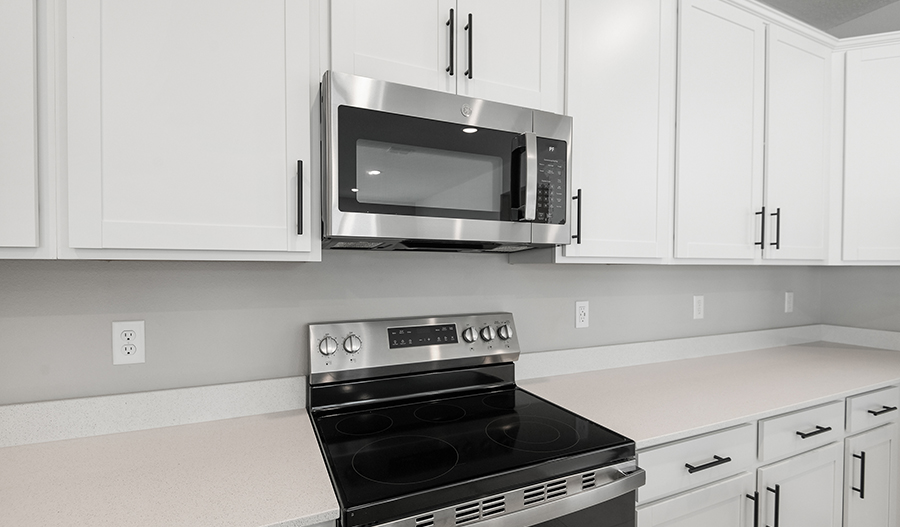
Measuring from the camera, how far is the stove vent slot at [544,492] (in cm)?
99

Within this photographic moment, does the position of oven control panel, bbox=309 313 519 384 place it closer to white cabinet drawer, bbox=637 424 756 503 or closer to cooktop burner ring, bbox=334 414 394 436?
cooktop burner ring, bbox=334 414 394 436

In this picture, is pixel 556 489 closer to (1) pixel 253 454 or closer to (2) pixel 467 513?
(2) pixel 467 513

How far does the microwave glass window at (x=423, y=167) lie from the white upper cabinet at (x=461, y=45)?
13cm

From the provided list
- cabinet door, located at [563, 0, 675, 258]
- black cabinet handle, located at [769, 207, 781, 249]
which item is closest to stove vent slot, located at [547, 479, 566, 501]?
cabinet door, located at [563, 0, 675, 258]

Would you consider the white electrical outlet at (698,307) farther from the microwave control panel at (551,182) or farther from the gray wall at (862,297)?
the microwave control panel at (551,182)

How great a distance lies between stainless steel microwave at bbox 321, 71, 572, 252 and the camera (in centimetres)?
112

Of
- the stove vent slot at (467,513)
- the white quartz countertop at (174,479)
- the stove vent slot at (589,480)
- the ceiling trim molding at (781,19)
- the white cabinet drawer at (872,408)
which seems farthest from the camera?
the ceiling trim molding at (781,19)

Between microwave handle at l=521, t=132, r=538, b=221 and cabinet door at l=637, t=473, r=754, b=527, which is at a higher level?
microwave handle at l=521, t=132, r=538, b=221

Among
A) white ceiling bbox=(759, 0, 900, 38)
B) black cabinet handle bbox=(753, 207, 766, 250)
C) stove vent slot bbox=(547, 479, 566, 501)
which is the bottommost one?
stove vent slot bbox=(547, 479, 566, 501)

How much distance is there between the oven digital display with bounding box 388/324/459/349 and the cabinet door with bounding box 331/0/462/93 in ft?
2.43

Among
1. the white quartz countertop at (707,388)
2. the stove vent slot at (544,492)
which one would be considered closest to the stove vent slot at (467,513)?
the stove vent slot at (544,492)

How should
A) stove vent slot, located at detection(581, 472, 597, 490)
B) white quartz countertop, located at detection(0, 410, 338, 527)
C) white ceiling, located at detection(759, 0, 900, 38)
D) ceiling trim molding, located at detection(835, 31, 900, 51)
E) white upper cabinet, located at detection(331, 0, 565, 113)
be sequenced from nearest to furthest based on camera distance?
white quartz countertop, located at detection(0, 410, 338, 527)
stove vent slot, located at detection(581, 472, 597, 490)
white upper cabinet, located at detection(331, 0, 565, 113)
ceiling trim molding, located at detection(835, 31, 900, 51)
white ceiling, located at detection(759, 0, 900, 38)

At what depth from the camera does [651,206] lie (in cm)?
162

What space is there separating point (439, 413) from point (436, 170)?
71 cm
